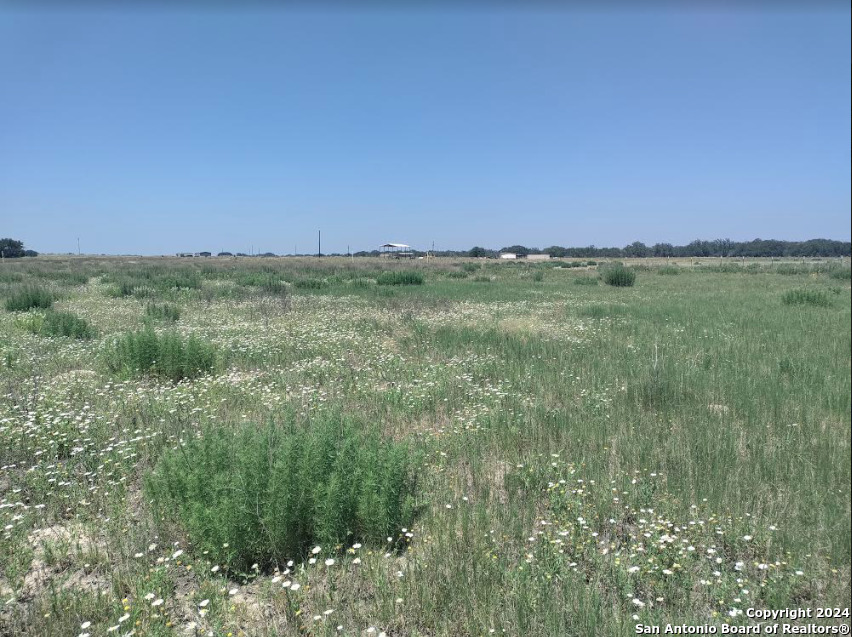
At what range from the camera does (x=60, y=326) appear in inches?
529

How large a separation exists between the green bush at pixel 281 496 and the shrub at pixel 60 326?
11.3 meters

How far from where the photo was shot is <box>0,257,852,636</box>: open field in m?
3.31

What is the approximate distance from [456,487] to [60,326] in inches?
530

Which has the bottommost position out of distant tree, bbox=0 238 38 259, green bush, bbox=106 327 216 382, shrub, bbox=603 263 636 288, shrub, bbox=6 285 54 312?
green bush, bbox=106 327 216 382

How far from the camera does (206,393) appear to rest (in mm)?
8234

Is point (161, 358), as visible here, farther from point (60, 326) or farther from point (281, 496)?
point (281, 496)

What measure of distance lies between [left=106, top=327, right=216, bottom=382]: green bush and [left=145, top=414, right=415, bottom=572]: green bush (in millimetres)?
5383

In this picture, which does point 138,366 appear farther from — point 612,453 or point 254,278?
point 254,278

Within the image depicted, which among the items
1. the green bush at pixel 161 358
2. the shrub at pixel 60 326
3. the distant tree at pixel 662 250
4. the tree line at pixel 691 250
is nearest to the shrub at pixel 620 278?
the tree line at pixel 691 250

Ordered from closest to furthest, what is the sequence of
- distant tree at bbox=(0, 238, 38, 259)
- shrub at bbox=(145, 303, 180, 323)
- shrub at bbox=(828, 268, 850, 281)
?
shrub at bbox=(828, 268, 850, 281)
shrub at bbox=(145, 303, 180, 323)
distant tree at bbox=(0, 238, 38, 259)

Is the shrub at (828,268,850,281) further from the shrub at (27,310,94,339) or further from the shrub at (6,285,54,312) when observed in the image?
the shrub at (6,285,54,312)

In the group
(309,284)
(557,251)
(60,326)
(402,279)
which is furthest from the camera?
(557,251)

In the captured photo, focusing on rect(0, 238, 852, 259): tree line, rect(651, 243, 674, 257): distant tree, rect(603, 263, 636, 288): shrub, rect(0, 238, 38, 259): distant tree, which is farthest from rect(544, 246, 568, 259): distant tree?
rect(0, 238, 38, 259): distant tree

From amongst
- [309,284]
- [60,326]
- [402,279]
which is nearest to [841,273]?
[60,326]
